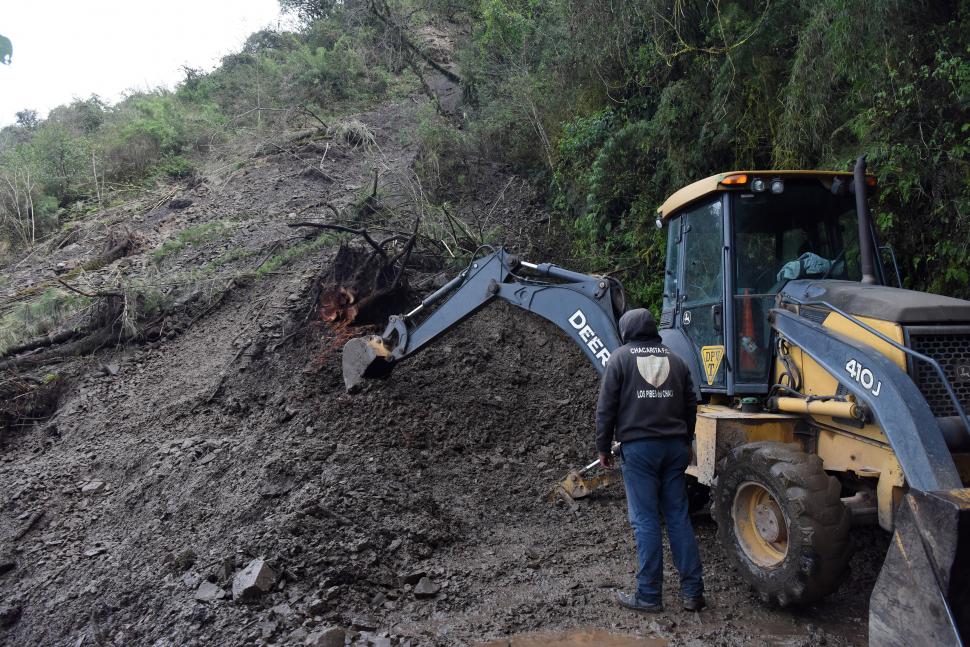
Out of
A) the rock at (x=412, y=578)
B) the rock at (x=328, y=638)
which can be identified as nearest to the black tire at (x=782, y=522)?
the rock at (x=412, y=578)

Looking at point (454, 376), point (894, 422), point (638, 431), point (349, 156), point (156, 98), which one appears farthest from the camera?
point (156, 98)

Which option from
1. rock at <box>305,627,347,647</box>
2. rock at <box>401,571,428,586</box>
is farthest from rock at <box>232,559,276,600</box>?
rock at <box>401,571,428,586</box>

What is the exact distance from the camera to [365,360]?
282 inches

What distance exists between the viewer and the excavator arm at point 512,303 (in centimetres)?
554

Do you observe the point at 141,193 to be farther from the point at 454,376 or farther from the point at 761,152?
the point at 761,152

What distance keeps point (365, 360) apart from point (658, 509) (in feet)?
12.8

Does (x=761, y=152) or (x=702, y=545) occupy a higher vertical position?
(x=761, y=152)

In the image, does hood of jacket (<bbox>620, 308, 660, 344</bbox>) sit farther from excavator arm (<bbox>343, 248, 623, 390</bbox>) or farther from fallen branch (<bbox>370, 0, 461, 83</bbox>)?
fallen branch (<bbox>370, 0, 461, 83</bbox>)

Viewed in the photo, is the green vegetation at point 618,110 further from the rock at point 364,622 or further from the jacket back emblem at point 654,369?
the rock at point 364,622

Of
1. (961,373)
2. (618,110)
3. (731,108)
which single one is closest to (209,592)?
(961,373)

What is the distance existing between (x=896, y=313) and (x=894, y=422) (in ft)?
1.95

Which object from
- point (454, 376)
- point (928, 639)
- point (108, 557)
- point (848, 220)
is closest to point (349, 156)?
point (454, 376)

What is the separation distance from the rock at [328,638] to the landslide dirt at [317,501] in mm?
57

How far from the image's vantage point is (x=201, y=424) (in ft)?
24.2
